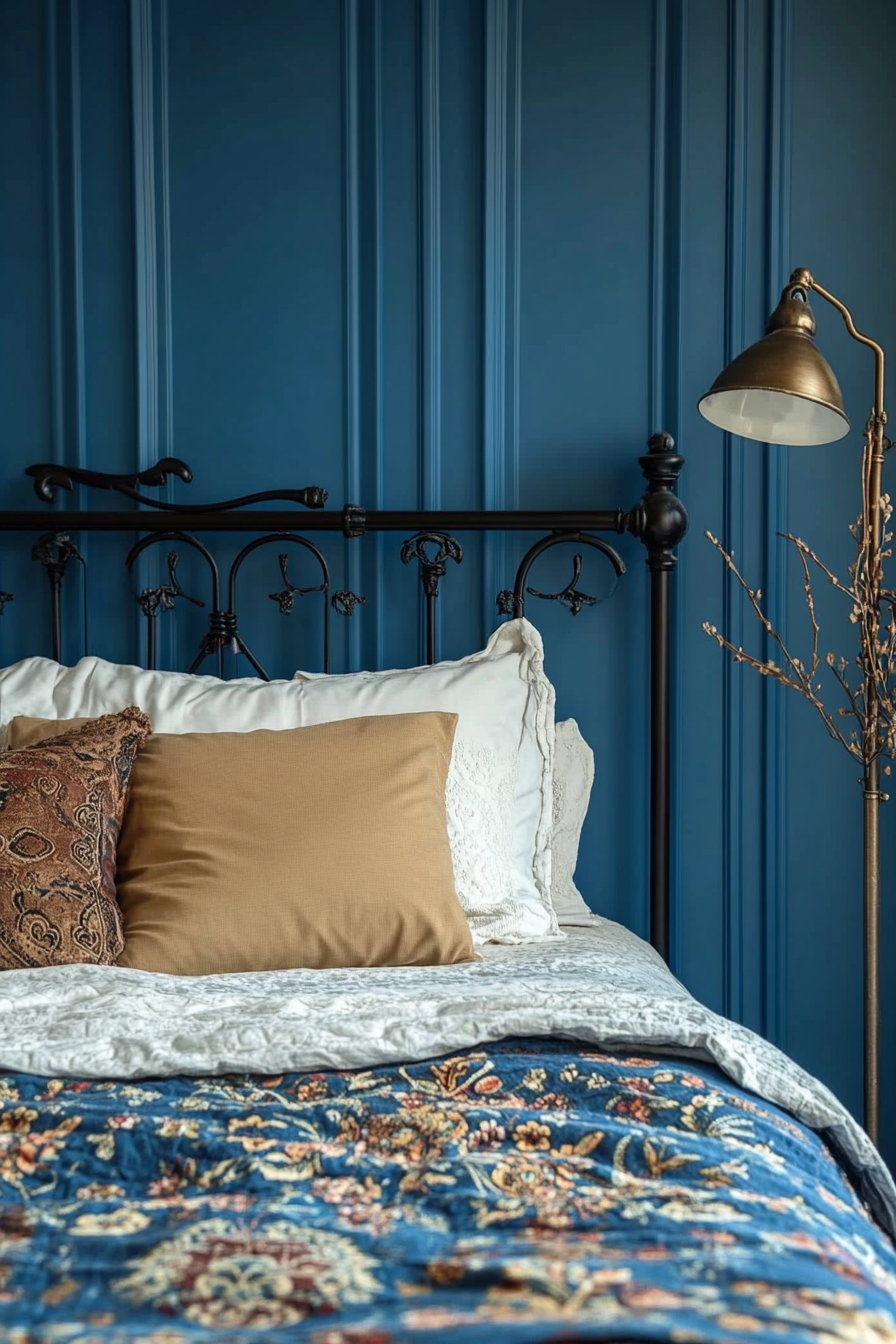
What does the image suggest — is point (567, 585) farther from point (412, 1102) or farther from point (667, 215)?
point (412, 1102)

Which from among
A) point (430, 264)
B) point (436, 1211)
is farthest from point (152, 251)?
point (436, 1211)

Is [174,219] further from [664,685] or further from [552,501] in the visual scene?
[664,685]

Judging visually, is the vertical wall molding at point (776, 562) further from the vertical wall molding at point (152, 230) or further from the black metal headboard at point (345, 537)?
the vertical wall molding at point (152, 230)

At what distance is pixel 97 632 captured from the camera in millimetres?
2320

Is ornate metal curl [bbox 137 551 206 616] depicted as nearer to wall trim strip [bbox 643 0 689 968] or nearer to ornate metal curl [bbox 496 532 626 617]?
ornate metal curl [bbox 496 532 626 617]

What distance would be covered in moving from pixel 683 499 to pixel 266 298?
906 mm

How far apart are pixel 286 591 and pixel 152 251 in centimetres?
73

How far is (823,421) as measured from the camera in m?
1.93

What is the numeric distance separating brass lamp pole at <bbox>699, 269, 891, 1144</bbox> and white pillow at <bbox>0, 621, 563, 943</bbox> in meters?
0.51

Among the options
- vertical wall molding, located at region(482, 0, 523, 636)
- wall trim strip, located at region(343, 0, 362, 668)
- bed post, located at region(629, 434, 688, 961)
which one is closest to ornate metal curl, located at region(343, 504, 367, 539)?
wall trim strip, located at region(343, 0, 362, 668)

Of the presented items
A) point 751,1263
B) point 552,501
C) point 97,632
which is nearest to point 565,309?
point 552,501

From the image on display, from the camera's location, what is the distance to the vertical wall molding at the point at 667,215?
2.29 meters

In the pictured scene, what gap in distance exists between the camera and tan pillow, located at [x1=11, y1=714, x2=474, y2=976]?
1590 mm

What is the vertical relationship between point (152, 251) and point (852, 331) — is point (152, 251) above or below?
above
